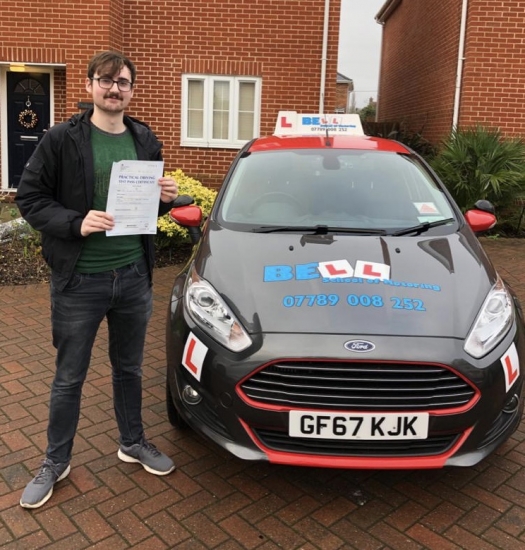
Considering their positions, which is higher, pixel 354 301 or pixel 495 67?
pixel 495 67

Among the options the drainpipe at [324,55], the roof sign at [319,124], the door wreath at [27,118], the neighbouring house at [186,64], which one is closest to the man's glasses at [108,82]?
the roof sign at [319,124]

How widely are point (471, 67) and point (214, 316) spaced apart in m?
8.28

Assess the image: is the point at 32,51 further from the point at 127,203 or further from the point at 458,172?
the point at 127,203

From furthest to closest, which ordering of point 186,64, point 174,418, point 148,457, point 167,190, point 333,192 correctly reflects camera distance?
point 186,64
point 333,192
point 174,418
point 148,457
point 167,190

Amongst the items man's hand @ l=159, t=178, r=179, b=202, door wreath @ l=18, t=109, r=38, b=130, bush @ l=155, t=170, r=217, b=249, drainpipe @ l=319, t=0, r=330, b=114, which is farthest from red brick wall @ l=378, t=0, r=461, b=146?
man's hand @ l=159, t=178, r=179, b=202

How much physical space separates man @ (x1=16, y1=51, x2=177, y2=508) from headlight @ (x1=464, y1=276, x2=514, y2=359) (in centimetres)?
150

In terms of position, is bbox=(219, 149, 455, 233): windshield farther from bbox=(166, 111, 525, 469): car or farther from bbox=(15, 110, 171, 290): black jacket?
bbox=(15, 110, 171, 290): black jacket

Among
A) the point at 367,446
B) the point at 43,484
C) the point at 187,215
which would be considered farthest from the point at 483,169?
the point at 43,484

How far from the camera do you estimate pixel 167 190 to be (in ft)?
9.23

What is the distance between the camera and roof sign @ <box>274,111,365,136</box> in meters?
5.54

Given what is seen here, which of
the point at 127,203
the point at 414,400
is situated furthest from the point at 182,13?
the point at 414,400

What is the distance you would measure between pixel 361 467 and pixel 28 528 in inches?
56.0

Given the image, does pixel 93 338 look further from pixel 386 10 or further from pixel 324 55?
pixel 386 10

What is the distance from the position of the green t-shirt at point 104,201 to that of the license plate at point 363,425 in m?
1.05
